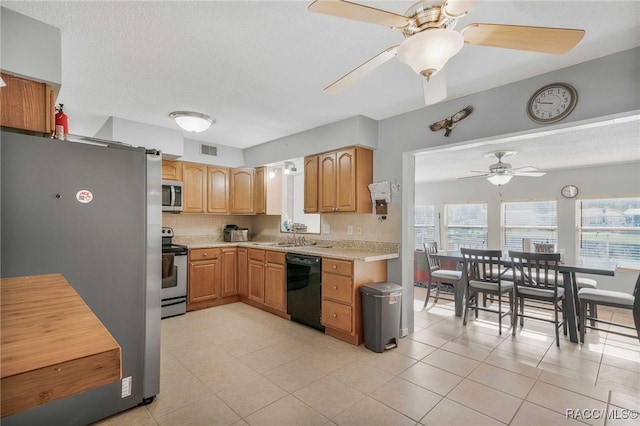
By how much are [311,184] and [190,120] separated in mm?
1694

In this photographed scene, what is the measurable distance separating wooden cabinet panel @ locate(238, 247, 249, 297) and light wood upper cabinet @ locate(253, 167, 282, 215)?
813 mm

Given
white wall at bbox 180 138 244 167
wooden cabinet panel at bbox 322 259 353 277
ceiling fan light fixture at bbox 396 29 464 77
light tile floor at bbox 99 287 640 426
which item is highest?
white wall at bbox 180 138 244 167

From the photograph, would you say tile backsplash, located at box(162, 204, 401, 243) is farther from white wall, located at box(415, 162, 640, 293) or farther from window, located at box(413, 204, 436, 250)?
window, located at box(413, 204, 436, 250)

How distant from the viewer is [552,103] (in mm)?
2482

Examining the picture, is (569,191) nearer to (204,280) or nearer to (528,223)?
(528,223)

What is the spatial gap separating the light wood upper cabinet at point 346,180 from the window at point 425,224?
4.94 m

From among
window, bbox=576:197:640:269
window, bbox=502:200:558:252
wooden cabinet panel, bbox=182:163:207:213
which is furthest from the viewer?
window, bbox=502:200:558:252

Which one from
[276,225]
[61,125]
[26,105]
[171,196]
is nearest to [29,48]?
[26,105]

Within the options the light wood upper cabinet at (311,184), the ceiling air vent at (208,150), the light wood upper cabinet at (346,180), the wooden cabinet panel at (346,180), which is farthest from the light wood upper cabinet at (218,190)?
the wooden cabinet panel at (346,180)

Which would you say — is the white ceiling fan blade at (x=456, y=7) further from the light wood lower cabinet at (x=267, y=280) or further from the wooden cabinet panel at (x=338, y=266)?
the light wood lower cabinet at (x=267, y=280)

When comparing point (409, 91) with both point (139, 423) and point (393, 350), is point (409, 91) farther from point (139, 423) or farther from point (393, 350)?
point (139, 423)

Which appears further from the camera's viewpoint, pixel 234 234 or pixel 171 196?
pixel 234 234

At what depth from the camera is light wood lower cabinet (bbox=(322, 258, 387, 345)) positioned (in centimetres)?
320

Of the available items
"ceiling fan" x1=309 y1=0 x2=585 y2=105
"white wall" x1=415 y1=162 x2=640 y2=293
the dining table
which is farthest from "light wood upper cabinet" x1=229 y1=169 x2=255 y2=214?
"white wall" x1=415 y1=162 x2=640 y2=293
